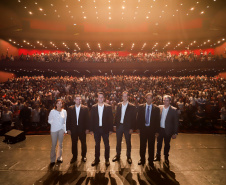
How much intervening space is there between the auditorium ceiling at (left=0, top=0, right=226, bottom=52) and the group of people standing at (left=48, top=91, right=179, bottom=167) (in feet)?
51.6

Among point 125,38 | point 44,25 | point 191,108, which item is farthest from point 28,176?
point 44,25

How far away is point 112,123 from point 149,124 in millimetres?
980

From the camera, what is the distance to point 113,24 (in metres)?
22.1

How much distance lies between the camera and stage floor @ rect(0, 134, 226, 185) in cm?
321

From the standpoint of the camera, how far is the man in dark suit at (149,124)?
377 centimetres

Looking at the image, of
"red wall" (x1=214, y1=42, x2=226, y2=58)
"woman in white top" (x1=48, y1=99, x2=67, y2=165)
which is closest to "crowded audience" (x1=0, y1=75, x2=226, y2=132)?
"woman in white top" (x1=48, y1=99, x2=67, y2=165)

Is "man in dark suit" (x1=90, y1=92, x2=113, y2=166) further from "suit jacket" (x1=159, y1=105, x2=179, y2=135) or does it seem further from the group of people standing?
"suit jacket" (x1=159, y1=105, x2=179, y2=135)

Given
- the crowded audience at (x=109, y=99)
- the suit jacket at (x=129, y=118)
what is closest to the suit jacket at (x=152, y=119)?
the suit jacket at (x=129, y=118)

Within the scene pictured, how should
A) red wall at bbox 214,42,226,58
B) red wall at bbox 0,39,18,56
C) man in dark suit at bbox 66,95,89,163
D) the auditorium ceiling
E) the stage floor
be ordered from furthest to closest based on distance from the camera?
red wall at bbox 214,42,226,58, red wall at bbox 0,39,18,56, the auditorium ceiling, man in dark suit at bbox 66,95,89,163, the stage floor

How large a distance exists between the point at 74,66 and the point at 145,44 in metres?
12.7

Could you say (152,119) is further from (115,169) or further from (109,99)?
(109,99)

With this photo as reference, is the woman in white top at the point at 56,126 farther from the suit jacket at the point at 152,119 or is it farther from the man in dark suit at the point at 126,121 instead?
the suit jacket at the point at 152,119

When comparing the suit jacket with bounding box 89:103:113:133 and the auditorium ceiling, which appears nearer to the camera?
the suit jacket with bounding box 89:103:113:133

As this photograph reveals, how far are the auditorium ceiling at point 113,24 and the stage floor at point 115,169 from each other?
16.1m
